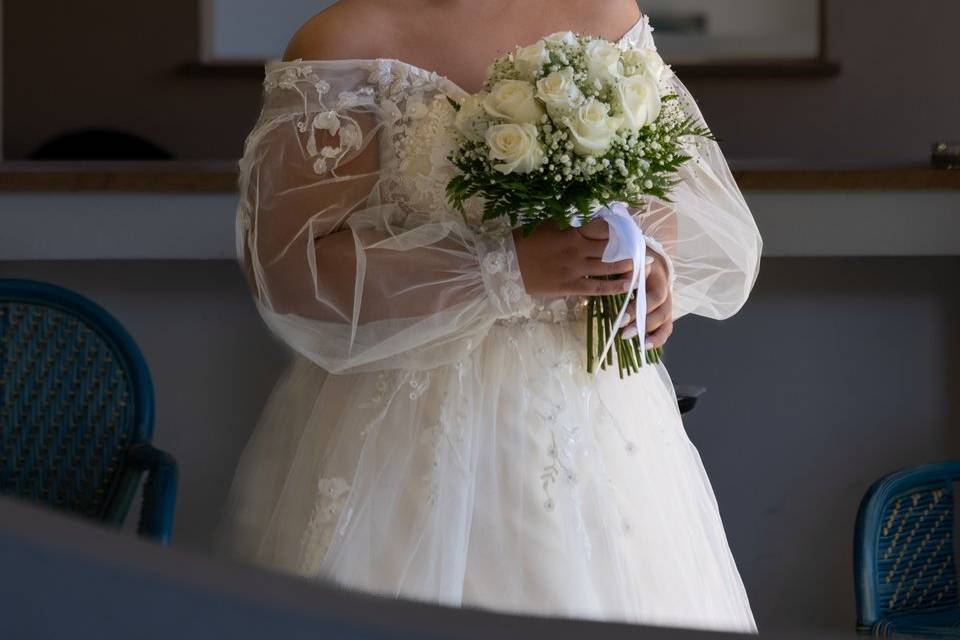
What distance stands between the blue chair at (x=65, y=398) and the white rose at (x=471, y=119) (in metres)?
0.80

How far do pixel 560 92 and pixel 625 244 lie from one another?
192 mm

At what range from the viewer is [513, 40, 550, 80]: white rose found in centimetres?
135

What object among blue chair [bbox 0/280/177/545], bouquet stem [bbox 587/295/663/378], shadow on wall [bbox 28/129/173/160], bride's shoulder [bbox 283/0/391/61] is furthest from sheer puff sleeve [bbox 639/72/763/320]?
shadow on wall [bbox 28/129/173/160]

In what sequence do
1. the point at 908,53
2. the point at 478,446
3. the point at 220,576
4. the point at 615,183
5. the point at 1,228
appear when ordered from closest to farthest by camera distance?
the point at 220,576
the point at 615,183
the point at 478,446
the point at 1,228
the point at 908,53

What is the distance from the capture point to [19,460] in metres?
1.90

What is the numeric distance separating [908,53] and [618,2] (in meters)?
3.88

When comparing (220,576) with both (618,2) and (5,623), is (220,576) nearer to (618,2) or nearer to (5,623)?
(5,623)

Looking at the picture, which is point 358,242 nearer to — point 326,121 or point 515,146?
point 326,121

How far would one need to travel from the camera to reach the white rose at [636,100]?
1332mm

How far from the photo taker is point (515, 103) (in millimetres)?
1325

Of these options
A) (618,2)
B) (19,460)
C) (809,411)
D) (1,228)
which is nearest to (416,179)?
(618,2)

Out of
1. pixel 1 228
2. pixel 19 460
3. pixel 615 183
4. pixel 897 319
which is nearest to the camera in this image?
pixel 615 183

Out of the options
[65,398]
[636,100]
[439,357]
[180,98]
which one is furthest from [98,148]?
[636,100]

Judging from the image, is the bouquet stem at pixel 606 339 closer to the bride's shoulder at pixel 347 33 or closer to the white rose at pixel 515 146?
the white rose at pixel 515 146
